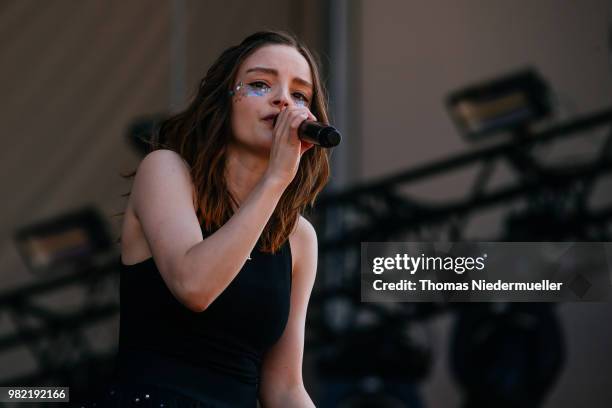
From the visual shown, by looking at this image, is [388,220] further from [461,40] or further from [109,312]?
[109,312]

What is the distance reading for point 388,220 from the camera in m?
3.59

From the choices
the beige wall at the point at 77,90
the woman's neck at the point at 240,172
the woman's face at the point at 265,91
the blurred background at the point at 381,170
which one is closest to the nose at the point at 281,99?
the woman's face at the point at 265,91

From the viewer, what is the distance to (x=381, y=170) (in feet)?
12.3

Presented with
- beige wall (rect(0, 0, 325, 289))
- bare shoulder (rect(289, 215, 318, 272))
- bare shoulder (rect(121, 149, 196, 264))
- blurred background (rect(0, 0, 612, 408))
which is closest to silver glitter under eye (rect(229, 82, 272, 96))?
bare shoulder (rect(121, 149, 196, 264))

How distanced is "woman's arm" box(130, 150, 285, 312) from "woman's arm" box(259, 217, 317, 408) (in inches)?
9.0

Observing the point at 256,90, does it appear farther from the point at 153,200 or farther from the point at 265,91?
the point at 153,200

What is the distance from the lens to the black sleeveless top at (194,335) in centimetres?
123

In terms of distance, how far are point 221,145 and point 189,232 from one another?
0.21 m

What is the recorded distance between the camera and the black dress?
1.22m

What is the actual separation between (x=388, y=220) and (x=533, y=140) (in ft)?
1.99

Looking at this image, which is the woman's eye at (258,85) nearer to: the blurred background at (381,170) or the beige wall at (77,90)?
the blurred background at (381,170)

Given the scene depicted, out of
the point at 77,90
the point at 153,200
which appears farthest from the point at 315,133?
the point at 77,90

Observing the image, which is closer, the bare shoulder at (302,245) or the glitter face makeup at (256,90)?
the glitter face makeup at (256,90)

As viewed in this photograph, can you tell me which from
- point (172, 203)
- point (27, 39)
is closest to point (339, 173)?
point (27, 39)
